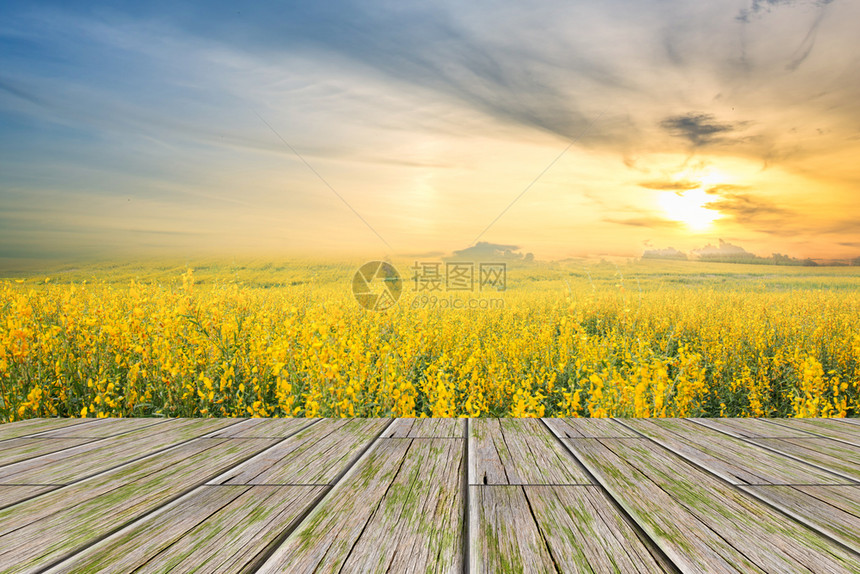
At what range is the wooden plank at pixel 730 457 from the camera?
172cm

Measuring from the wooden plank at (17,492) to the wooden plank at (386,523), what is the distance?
1082 mm

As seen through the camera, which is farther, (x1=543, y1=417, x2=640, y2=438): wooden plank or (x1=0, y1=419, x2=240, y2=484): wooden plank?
(x1=543, y1=417, x2=640, y2=438): wooden plank

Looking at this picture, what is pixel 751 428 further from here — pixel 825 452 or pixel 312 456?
pixel 312 456

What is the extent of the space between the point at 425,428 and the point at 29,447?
1.91 m

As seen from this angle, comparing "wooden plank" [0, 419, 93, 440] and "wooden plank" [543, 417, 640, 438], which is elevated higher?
"wooden plank" [543, 417, 640, 438]

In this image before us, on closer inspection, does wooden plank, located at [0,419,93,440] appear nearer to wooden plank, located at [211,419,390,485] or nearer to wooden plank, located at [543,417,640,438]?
wooden plank, located at [211,419,390,485]

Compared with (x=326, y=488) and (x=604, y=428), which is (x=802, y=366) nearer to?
(x=604, y=428)

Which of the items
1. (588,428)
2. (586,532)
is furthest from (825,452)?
(586,532)

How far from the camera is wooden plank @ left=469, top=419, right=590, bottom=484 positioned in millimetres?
1634

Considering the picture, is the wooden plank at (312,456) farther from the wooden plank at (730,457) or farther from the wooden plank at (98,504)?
the wooden plank at (730,457)

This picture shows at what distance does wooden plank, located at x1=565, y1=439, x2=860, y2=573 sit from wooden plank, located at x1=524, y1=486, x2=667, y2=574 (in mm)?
66

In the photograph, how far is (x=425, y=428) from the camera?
89.2 inches

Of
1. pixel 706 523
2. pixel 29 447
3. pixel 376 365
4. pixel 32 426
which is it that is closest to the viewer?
pixel 706 523

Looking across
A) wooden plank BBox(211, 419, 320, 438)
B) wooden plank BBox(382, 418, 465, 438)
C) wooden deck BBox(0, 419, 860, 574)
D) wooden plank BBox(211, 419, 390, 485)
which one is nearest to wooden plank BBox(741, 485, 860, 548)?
wooden deck BBox(0, 419, 860, 574)
